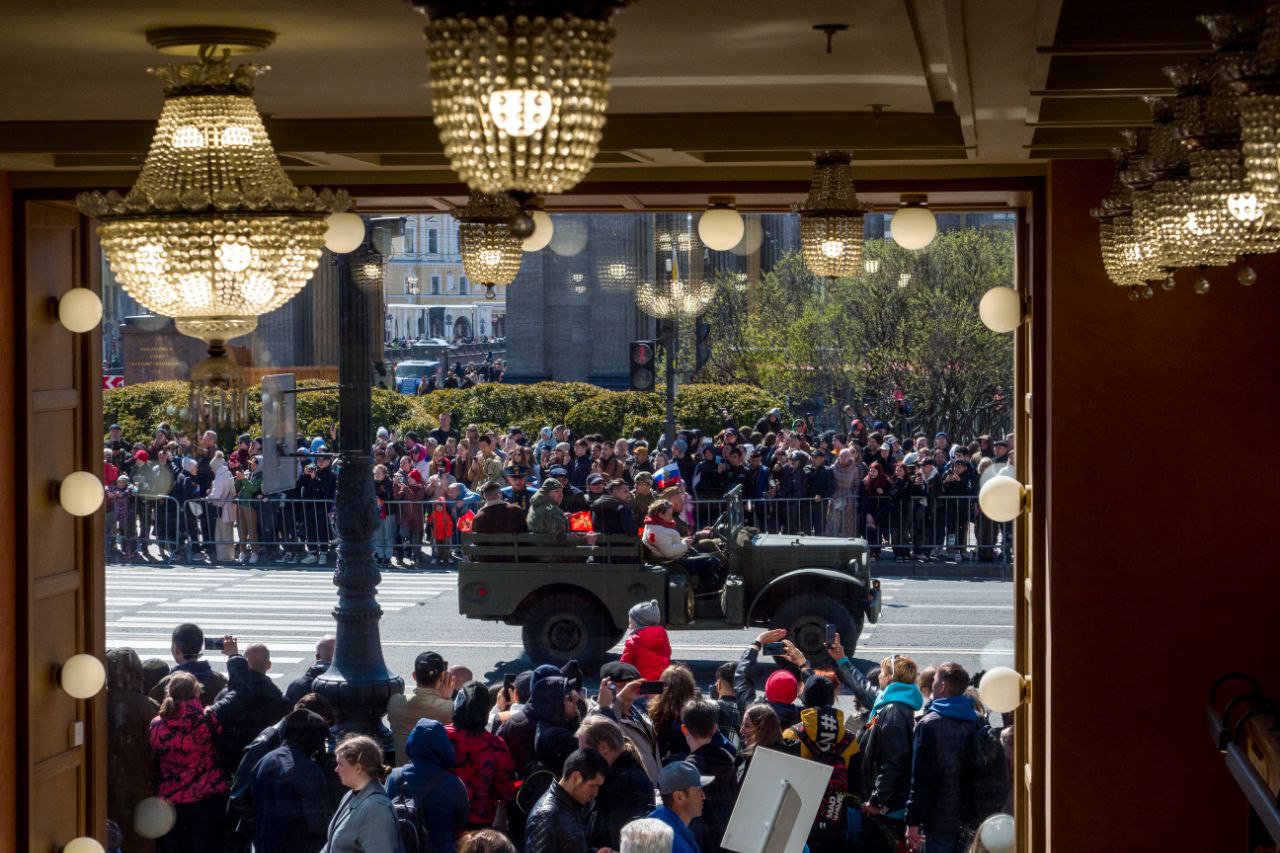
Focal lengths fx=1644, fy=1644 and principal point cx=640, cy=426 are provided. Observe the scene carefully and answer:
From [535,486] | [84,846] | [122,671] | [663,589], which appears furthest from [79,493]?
[663,589]

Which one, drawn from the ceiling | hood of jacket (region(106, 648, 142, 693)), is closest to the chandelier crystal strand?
the ceiling

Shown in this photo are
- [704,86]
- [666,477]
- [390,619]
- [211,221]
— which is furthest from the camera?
[666,477]

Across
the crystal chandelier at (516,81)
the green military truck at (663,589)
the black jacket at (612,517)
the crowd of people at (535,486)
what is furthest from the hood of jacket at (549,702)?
the crystal chandelier at (516,81)

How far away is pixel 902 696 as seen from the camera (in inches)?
255

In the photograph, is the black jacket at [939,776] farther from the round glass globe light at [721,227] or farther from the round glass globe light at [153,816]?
the round glass globe light at [153,816]

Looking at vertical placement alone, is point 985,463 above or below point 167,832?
above

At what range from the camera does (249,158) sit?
318cm

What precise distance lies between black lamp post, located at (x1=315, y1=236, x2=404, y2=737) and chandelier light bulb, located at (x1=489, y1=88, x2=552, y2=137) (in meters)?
4.78

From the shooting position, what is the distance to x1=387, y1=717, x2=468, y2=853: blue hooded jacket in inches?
239

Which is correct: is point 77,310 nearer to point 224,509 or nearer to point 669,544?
point 224,509

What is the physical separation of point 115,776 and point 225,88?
4016 millimetres

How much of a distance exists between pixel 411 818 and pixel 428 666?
2.78 feet

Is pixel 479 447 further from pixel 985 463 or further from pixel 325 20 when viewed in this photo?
pixel 325 20

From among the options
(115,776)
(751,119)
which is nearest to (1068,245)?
(751,119)
